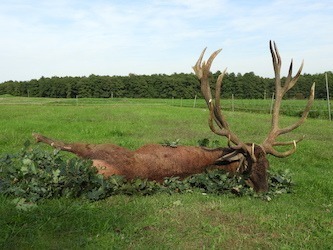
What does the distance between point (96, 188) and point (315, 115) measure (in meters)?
24.4

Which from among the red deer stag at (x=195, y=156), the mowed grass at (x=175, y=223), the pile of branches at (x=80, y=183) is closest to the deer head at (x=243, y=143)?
the red deer stag at (x=195, y=156)

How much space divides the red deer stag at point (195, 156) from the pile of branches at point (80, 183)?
18 cm

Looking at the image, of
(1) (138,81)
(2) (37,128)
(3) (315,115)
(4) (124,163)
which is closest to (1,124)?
(2) (37,128)

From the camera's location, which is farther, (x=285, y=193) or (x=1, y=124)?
(x=1, y=124)

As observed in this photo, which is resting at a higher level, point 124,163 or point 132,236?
point 124,163

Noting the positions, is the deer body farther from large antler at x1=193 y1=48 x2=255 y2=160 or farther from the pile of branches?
large antler at x1=193 y1=48 x2=255 y2=160

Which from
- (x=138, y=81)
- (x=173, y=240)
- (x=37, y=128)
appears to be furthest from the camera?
(x=138, y=81)

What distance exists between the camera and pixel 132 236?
429cm

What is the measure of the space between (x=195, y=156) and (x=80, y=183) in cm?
204

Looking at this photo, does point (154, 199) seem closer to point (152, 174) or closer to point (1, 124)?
point (152, 174)

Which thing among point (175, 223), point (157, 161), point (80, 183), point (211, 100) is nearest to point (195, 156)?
point (157, 161)

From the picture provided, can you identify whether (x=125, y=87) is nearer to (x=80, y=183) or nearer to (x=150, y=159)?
(x=150, y=159)

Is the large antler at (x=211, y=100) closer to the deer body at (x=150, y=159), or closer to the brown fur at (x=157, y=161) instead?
the brown fur at (x=157, y=161)

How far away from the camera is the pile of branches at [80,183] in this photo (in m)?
5.53
